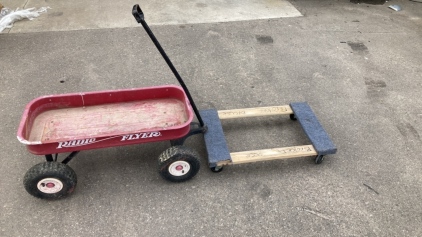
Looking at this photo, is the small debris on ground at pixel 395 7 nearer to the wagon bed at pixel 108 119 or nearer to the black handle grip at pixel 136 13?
the wagon bed at pixel 108 119

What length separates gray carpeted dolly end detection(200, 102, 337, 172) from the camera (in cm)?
255

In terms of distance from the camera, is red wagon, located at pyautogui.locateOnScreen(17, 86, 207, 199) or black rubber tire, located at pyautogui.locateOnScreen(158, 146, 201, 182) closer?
red wagon, located at pyautogui.locateOnScreen(17, 86, 207, 199)

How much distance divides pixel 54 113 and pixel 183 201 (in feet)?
4.16

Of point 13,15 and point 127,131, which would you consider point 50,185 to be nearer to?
point 127,131

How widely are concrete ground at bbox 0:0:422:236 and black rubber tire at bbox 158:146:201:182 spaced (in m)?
0.13

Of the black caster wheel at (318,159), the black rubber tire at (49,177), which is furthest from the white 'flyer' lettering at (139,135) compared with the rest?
the black caster wheel at (318,159)

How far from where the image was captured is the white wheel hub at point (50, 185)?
227 centimetres

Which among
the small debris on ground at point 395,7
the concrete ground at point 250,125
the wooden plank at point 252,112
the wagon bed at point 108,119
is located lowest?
the concrete ground at point 250,125

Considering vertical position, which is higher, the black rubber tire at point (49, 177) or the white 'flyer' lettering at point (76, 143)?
the white 'flyer' lettering at point (76, 143)

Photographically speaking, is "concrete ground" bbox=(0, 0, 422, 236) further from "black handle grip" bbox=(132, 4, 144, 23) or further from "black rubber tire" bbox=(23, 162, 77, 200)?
"black handle grip" bbox=(132, 4, 144, 23)

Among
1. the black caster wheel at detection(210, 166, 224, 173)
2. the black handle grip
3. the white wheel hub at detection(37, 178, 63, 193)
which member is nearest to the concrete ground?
the black caster wheel at detection(210, 166, 224, 173)

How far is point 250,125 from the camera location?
3.21 meters

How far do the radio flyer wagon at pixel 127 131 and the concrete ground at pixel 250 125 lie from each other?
0.21m

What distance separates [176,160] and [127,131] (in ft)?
1.45
